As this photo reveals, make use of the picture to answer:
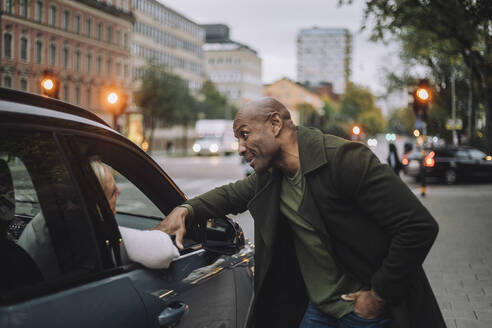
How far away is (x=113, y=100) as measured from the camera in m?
23.1

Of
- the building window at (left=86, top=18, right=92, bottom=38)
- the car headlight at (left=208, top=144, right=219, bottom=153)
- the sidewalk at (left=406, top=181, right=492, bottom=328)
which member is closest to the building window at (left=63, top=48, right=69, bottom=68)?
the building window at (left=86, top=18, right=92, bottom=38)

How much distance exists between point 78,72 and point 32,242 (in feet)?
213

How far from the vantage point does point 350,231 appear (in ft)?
8.11

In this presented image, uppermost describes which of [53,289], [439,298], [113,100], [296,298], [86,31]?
[86,31]

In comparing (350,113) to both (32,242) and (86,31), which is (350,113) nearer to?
(86,31)

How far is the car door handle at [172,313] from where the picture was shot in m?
2.41

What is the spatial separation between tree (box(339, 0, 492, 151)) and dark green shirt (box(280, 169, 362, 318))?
35.3ft

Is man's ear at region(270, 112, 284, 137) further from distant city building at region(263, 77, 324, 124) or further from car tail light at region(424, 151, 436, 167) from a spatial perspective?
distant city building at region(263, 77, 324, 124)

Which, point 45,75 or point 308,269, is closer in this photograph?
point 308,269

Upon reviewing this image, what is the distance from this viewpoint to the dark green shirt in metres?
2.54

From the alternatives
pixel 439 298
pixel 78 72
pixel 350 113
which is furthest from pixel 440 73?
pixel 350 113

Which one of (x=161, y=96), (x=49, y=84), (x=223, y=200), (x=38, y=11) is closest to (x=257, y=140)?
(x=223, y=200)

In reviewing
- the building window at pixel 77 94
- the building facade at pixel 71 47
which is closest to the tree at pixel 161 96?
the building facade at pixel 71 47

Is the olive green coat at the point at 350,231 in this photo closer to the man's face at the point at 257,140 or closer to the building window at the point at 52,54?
the man's face at the point at 257,140
